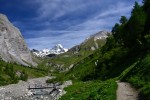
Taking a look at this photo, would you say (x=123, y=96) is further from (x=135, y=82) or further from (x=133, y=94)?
(x=135, y=82)

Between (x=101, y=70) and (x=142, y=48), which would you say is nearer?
(x=142, y=48)

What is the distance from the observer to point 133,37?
3438 inches

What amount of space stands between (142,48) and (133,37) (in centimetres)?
1125

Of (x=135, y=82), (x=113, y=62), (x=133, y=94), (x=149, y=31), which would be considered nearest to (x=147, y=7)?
(x=149, y=31)

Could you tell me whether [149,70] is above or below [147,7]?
below

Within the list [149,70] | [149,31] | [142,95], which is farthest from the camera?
[149,31]

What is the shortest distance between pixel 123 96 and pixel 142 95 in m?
2.82

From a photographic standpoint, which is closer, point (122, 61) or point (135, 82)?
point (135, 82)

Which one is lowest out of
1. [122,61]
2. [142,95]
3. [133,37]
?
[142,95]

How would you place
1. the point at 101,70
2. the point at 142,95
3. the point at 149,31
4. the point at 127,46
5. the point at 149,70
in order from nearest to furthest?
the point at 142,95 → the point at 149,70 → the point at 149,31 → the point at 127,46 → the point at 101,70

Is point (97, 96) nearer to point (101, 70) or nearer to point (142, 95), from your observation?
point (142, 95)

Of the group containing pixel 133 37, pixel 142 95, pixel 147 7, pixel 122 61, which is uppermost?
pixel 147 7

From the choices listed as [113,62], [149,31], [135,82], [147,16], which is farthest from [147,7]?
[135,82]

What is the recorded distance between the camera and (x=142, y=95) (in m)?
32.7
